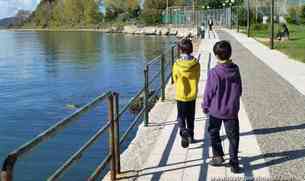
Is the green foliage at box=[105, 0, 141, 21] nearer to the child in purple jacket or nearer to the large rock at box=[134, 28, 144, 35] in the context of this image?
the large rock at box=[134, 28, 144, 35]

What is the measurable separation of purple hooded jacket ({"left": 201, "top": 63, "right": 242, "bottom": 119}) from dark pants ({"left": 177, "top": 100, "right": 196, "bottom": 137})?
3.75 feet

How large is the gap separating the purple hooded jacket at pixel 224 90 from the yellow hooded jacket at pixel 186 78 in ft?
3.35

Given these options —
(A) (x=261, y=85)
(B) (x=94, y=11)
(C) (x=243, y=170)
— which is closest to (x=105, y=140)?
(A) (x=261, y=85)

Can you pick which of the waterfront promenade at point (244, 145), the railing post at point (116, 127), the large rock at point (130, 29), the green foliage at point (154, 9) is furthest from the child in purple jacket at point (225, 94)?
the green foliage at point (154, 9)

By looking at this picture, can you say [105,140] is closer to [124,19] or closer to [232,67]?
[232,67]

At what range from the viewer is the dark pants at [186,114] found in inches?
290

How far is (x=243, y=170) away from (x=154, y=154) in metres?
1.36

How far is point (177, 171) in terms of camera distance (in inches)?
248

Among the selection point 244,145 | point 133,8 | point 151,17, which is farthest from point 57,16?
point 244,145

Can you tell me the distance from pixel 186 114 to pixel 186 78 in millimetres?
557

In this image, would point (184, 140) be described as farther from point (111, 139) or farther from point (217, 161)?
point (111, 139)

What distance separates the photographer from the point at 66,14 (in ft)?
529

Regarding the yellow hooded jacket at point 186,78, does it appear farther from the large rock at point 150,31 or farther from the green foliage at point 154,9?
the green foliage at point 154,9

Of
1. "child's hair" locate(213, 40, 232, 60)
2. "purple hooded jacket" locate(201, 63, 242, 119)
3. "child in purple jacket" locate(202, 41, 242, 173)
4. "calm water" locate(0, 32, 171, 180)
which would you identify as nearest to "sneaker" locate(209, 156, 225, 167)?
"child in purple jacket" locate(202, 41, 242, 173)
